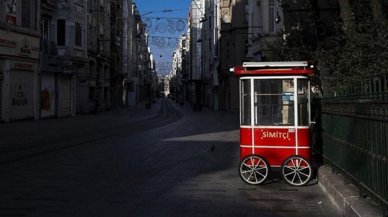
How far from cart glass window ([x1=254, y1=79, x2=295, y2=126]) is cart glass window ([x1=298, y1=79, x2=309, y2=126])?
0.16 meters

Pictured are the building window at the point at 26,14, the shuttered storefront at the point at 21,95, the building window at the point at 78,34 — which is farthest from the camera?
the building window at the point at 78,34

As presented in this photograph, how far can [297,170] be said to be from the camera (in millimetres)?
9094

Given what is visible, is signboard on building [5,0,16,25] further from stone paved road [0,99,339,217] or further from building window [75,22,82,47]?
stone paved road [0,99,339,217]

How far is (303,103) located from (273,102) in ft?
1.95

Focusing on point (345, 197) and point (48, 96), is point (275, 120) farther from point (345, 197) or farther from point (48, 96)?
point (48, 96)

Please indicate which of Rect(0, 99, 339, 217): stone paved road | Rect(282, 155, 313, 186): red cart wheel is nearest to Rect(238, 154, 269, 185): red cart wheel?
Rect(0, 99, 339, 217): stone paved road

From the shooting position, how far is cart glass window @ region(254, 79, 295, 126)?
9250 mm

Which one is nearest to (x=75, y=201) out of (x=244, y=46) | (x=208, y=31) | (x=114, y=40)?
(x=244, y=46)

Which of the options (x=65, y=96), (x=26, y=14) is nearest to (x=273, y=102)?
(x=26, y=14)

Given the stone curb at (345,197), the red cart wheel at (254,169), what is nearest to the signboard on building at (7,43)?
the red cart wheel at (254,169)

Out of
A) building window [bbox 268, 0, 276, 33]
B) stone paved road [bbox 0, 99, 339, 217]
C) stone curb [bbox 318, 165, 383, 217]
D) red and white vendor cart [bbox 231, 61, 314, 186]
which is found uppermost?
building window [bbox 268, 0, 276, 33]

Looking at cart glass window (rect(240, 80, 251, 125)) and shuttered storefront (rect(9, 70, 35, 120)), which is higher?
shuttered storefront (rect(9, 70, 35, 120))

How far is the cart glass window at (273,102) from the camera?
925 cm

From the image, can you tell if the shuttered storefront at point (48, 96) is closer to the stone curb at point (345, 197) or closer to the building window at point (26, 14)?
the building window at point (26, 14)
